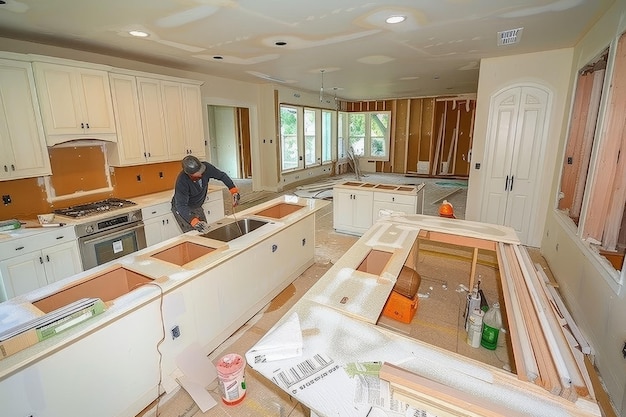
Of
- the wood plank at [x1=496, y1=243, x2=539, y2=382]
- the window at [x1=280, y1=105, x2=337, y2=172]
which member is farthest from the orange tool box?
the window at [x1=280, y1=105, x2=337, y2=172]

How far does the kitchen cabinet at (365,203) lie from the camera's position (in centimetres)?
475

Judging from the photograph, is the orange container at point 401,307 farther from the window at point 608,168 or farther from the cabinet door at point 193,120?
the cabinet door at point 193,120

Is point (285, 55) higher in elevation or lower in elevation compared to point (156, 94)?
higher

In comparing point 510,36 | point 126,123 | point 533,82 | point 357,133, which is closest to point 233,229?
point 126,123

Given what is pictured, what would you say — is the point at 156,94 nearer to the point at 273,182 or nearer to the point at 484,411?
the point at 273,182

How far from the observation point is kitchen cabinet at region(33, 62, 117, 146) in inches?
123

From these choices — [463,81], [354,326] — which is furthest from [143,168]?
[463,81]

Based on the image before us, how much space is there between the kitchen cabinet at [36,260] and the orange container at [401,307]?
131 inches

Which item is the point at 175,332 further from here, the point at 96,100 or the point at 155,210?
the point at 96,100

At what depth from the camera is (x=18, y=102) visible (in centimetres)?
296

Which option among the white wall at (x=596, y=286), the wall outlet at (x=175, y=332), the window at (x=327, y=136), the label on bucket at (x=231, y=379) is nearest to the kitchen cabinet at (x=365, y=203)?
the white wall at (x=596, y=286)

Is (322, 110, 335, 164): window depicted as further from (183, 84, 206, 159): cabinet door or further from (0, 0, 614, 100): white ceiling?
(183, 84, 206, 159): cabinet door

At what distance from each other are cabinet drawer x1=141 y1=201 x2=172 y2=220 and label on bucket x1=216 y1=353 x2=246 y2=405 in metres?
2.63

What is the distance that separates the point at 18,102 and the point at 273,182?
545 centimetres
